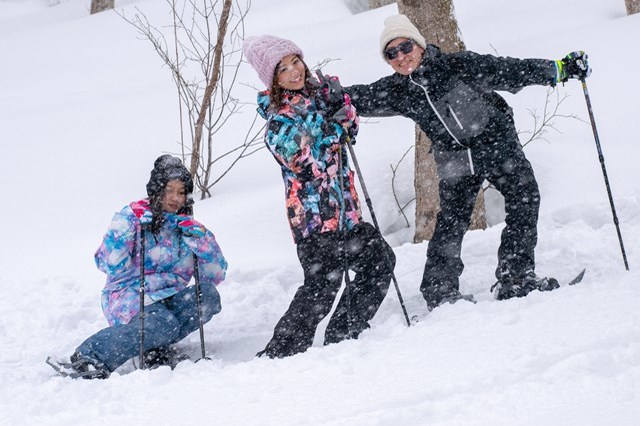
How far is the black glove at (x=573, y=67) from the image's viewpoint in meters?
4.19

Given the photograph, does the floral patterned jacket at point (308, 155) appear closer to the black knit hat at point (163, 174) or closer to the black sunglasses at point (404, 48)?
the black sunglasses at point (404, 48)

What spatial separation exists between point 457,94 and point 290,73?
0.96 metres

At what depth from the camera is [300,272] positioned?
18.8ft

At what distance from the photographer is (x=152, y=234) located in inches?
177

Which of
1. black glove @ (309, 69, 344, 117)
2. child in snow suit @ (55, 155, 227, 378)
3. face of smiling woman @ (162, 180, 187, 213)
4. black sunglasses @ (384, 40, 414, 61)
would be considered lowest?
child in snow suit @ (55, 155, 227, 378)

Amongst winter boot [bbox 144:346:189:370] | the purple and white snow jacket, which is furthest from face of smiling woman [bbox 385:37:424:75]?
winter boot [bbox 144:346:189:370]

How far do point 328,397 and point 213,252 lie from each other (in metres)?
1.65

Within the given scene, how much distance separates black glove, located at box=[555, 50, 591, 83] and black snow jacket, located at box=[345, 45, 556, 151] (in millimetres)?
60

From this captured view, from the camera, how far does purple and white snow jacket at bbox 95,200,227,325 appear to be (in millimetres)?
4340

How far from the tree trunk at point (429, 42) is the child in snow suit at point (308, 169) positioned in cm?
190

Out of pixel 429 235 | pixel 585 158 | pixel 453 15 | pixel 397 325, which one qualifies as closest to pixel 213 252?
pixel 397 325

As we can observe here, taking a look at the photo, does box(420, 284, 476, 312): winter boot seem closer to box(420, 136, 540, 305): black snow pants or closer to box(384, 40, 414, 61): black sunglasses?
box(420, 136, 540, 305): black snow pants

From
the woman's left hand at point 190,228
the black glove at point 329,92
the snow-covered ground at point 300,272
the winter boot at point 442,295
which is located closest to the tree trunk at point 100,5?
the snow-covered ground at point 300,272

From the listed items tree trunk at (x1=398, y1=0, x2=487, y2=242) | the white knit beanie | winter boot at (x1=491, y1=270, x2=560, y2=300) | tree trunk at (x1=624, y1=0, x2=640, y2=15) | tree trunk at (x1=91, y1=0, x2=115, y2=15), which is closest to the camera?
the white knit beanie
